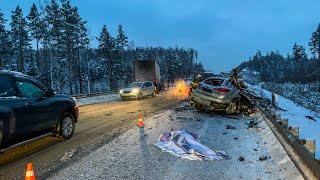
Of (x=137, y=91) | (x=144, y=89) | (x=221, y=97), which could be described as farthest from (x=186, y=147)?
(x=144, y=89)

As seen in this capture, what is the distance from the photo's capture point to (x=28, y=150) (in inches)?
408

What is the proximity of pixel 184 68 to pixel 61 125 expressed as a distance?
182 metres

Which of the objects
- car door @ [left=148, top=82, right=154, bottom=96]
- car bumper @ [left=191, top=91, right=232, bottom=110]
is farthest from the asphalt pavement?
car door @ [left=148, top=82, right=154, bottom=96]

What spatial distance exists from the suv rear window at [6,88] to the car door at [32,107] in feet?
0.94

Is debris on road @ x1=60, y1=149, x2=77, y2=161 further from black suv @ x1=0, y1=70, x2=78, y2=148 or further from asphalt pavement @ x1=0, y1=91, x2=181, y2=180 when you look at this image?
black suv @ x1=0, y1=70, x2=78, y2=148

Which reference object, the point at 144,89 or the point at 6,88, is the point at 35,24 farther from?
the point at 6,88

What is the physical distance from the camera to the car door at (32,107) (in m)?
9.93

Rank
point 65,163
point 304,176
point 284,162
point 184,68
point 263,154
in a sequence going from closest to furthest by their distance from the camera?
point 304,176 < point 284,162 < point 65,163 < point 263,154 < point 184,68

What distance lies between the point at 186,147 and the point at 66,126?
369 cm

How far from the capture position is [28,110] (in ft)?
33.1

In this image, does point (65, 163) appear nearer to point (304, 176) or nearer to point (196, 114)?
point (304, 176)

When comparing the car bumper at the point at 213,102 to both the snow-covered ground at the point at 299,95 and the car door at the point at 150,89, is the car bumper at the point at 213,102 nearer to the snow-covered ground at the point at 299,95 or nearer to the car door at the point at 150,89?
the car door at the point at 150,89

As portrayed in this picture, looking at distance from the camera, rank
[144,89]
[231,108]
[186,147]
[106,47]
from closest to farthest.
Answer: [186,147]
[231,108]
[144,89]
[106,47]

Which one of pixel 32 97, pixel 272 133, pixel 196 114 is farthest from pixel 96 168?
pixel 196 114
